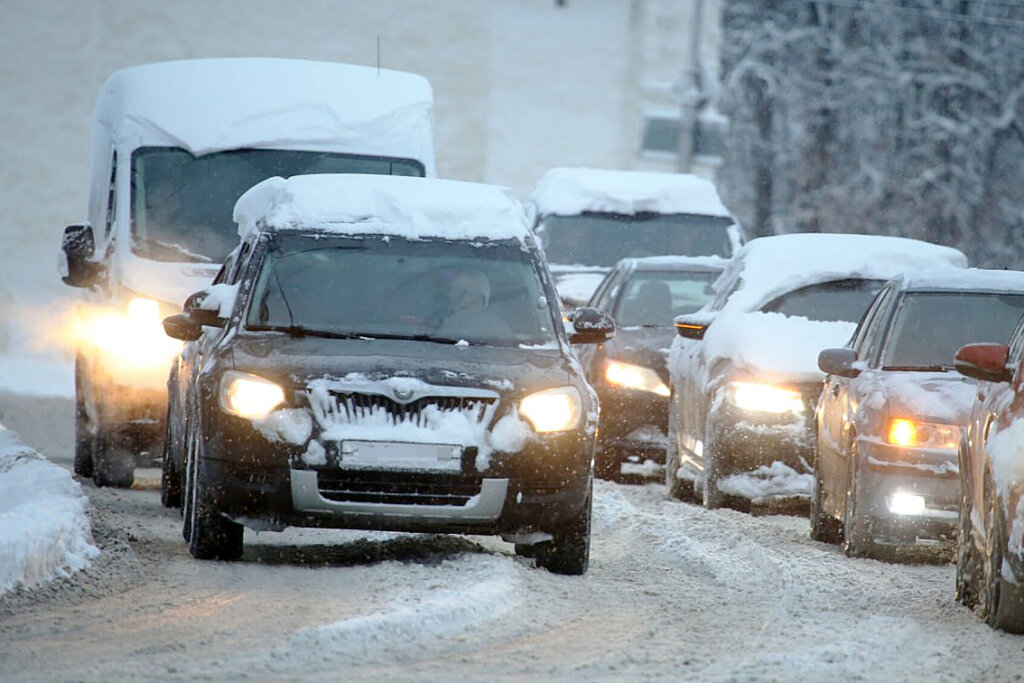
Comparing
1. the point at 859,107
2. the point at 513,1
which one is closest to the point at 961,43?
A: the point at 859,107

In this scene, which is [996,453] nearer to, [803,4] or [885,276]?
[885,276]

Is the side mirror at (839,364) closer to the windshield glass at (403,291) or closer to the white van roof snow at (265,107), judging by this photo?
the windshield glass at (403,291)

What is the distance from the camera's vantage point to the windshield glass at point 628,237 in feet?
71.9

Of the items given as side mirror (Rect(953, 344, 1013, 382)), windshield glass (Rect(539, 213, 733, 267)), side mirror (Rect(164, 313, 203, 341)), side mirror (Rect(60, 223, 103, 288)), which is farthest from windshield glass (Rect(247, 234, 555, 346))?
windshield glass (Rect(539, 213, 733, 267))

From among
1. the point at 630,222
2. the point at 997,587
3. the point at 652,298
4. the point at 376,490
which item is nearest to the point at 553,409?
the point at 376,490

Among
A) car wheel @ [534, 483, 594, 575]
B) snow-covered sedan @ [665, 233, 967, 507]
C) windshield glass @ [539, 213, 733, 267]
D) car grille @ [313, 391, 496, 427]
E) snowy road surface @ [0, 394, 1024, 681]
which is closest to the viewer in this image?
snowy road surface @ [0, 394, 1024, 681]

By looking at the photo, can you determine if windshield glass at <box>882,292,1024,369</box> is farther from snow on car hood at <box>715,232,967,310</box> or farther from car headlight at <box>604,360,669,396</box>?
car headlight at <box>604,360,669,396</box>

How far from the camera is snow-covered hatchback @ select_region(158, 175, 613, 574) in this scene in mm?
9031

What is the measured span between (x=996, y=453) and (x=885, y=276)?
5.79m

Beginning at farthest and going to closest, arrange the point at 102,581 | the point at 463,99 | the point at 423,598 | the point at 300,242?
the point at 463,99, the point at 300,242, the point at 102,581, the point at 423,598

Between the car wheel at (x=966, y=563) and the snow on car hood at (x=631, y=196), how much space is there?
42.9 ft

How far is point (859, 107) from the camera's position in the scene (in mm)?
54188

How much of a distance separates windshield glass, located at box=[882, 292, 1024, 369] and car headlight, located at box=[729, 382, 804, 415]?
1425 mm

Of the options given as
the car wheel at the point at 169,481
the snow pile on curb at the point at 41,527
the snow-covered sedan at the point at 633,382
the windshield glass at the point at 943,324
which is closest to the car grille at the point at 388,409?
the snow pile on curb at the point at 41,527
